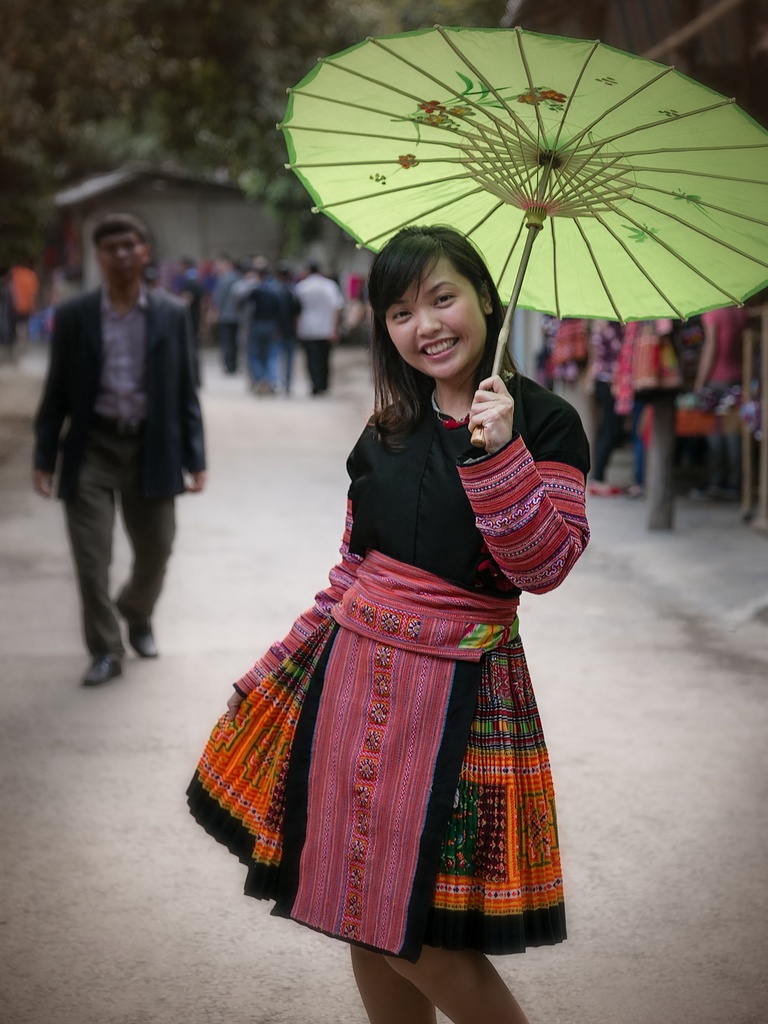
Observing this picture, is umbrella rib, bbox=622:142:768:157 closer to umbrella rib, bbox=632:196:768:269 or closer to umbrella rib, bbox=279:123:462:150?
umbrella rib, bbox=632:196:768:269

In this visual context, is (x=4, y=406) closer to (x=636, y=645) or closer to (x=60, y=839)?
(x=636, y=645)

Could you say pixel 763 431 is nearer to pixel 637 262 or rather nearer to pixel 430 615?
pixel 637 262

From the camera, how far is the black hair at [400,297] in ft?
8.29

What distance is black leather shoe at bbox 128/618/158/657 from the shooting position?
6.50 m

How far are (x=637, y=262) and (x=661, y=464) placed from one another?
7.05 m

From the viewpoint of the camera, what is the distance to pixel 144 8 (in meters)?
17.7

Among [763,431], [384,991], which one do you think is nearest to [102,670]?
[384,991]


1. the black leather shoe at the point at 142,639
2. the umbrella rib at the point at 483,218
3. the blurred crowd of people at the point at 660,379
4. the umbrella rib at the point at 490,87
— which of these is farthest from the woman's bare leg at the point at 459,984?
the blurred crowd of people at the point at 660,379

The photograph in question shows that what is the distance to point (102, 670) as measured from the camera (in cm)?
600

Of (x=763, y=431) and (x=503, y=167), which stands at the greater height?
(x=503, y=167)

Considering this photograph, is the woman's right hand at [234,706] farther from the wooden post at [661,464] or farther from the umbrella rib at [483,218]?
the wooden post at [661,464]

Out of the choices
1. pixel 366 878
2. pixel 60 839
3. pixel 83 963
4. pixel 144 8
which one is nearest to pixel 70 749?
pixel 60 839

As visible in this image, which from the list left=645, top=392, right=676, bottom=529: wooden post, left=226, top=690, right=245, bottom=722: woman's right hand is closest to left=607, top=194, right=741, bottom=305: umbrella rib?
left=226, top=690, right=245, bottom=722: woman's right hand

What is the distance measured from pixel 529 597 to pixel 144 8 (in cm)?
Answer: 1264
